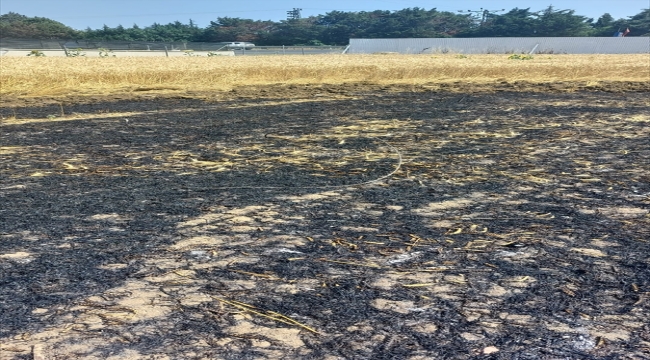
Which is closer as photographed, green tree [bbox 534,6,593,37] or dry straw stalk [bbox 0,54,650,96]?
dry straw stalk [bbox 0,54,650,96]

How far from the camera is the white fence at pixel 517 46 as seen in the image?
4716cm

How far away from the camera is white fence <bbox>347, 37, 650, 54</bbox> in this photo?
47.2 m

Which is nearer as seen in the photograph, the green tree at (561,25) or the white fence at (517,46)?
the white fence at (517,46)

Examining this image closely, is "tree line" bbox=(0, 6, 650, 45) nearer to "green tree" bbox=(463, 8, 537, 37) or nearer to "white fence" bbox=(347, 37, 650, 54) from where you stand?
"green tree" bbox=(463, 8, 537, 37)

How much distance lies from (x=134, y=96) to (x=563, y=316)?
14.5 m

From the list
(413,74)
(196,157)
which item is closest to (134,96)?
(196,157)

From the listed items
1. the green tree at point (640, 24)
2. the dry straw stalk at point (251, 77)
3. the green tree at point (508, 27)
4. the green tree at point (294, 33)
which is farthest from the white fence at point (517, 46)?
the green tree at point (640, 24)

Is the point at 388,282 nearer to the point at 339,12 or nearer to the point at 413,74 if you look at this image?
the point at 413,74

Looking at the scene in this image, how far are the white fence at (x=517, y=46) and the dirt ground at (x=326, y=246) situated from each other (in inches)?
1737

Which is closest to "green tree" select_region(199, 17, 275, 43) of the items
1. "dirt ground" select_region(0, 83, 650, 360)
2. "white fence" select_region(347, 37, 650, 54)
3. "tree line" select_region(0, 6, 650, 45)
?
"tree line" select_region(0, 6, 650, 45)

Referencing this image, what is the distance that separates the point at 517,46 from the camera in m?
51.2

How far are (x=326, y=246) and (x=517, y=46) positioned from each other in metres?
52.3

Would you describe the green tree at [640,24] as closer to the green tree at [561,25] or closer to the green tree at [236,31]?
the green tree at [561,25]

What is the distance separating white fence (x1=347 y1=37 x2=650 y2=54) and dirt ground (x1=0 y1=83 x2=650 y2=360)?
145 feet
